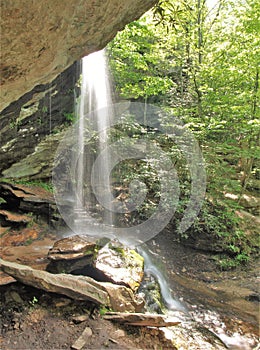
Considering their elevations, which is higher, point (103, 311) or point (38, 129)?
point (38, 129)

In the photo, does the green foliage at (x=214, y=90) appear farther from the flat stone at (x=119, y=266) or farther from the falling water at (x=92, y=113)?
the flat stone at (x=119, y=266)

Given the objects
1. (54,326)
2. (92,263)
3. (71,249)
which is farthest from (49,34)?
(92,263)

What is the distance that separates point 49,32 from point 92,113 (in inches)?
299

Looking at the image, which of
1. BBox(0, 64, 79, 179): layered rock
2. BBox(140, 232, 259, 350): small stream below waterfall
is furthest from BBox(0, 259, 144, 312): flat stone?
BBox(0, 64, 79, 179): layered rock

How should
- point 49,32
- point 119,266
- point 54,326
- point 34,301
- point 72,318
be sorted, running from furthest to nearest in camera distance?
point 119,266
point 34,301
point 72,318
point 54,326
point 49,32

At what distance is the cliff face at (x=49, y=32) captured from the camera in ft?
5.72

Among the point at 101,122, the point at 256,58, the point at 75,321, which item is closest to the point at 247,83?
the point at 256,58

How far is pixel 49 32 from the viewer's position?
6.59ft

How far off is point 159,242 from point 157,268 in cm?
139

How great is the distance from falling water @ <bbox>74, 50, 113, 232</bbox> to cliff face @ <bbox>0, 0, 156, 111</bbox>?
20.9 ft

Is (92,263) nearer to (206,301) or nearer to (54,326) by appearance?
(54,326)

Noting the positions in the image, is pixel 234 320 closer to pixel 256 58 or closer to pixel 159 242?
pixel 159 242

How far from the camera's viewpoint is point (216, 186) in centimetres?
757

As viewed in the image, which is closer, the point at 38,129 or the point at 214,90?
the point at 214,90
